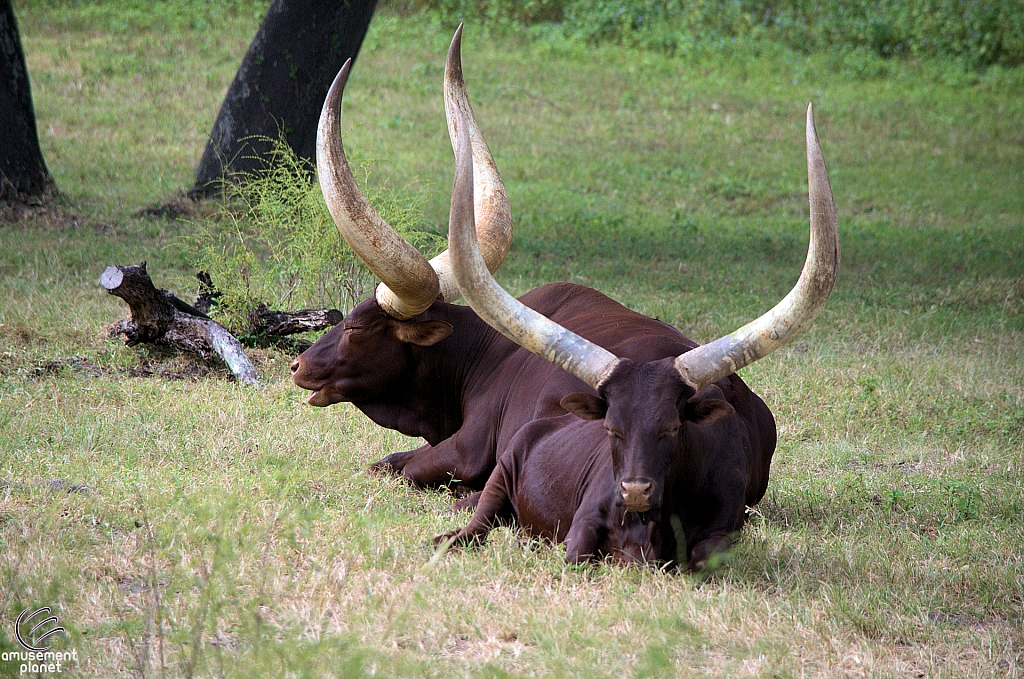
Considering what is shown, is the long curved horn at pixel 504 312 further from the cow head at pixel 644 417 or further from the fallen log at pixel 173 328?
the fallen log at pixel 173 328

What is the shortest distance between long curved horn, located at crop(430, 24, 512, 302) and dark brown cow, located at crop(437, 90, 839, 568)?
3.99 feet

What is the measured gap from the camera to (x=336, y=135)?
447 centimetres

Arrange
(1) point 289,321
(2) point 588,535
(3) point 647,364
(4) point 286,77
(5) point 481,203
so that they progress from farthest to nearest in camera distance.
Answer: (4) point 286,77, (1) point 289,321, (5) point 481,203, (2) point 588,535, (3) point 647,364

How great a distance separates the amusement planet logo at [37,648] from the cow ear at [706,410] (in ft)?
6.30

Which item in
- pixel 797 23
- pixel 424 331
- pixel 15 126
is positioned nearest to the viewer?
pixel 424 331

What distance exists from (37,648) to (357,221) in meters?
2.15

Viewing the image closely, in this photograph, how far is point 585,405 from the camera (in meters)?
3.57

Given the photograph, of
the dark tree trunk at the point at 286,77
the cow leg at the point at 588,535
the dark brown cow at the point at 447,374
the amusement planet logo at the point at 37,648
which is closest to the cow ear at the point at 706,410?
the cow leg at the point at 588,535

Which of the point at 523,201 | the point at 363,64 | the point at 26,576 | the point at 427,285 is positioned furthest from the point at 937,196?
the point at 26,576

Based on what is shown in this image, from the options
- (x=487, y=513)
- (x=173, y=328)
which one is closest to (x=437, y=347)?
(x=487, y=513)

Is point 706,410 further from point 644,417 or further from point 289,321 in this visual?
point 289,321

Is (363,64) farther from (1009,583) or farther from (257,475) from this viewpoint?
(1009,583)

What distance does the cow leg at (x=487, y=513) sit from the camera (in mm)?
3943

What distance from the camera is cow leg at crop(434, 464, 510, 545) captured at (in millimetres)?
3943
